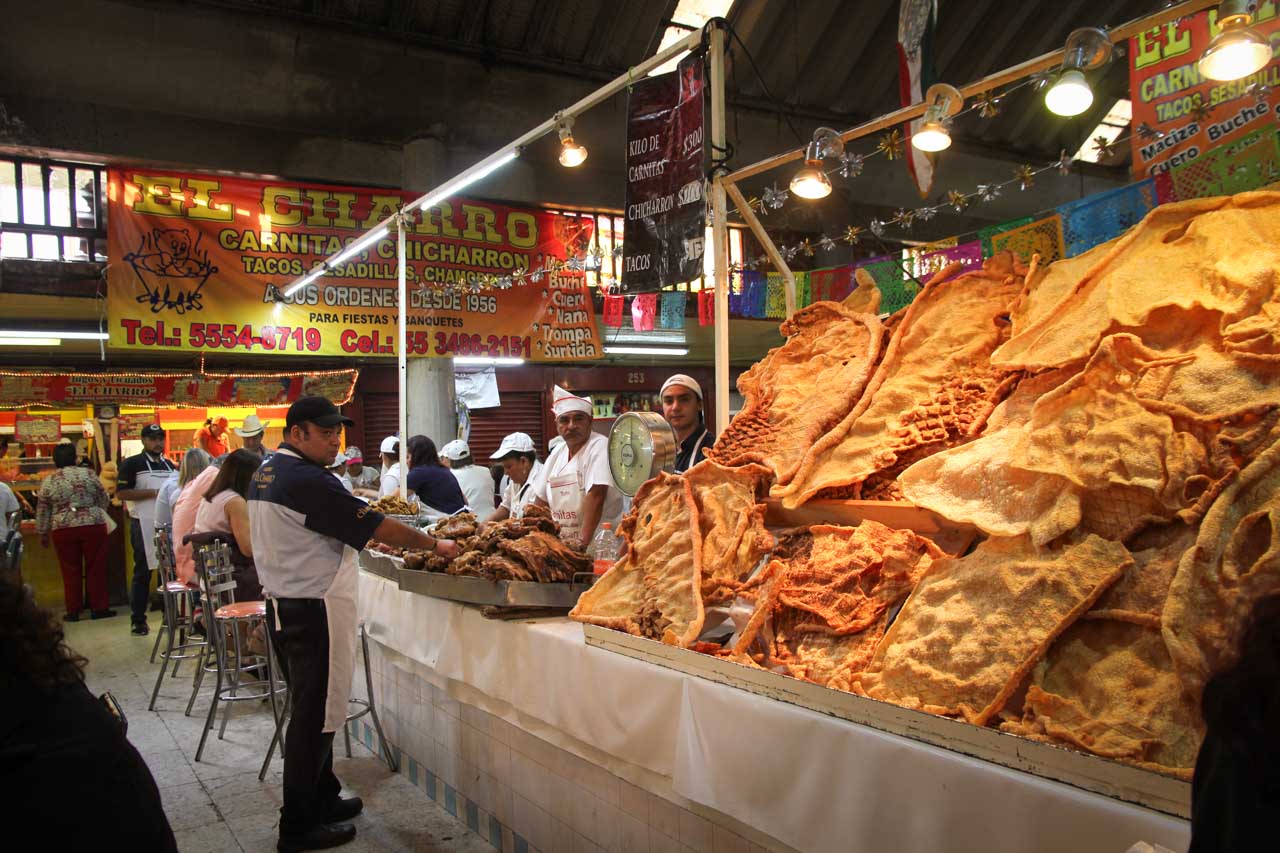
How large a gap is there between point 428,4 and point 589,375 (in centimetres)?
640

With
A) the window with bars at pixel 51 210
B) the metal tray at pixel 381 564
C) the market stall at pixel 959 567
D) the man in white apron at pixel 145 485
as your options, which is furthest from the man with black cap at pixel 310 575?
the man in white apron at pixel 145 485

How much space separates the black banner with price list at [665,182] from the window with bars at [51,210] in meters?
6.47

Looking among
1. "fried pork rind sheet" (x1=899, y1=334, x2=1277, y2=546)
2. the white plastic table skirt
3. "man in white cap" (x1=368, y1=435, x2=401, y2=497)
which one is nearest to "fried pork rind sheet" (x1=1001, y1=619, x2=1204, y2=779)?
the white plastic table skirt

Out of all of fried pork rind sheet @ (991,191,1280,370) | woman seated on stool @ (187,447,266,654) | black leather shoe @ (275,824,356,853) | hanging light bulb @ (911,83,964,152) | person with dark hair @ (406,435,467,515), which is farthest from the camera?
person with dark hair @ (406,435,467,515)

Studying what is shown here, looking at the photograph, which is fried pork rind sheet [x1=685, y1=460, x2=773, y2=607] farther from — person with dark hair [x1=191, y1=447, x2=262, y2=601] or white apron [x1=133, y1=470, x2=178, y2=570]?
white apron [x1=133, y1=470, x2=178, y2=570]

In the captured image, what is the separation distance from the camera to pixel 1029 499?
84.1 inches

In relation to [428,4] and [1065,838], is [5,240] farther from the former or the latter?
[1065,838]

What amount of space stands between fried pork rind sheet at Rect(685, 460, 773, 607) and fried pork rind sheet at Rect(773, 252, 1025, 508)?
0.47 ft

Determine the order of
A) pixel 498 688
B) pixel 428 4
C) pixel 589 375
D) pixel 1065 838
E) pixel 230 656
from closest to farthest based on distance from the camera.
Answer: pixel 1065 838
pixel 498 688
pixel 230 656
pixel 428 4
pixel 589 375

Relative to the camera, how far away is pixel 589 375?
45.4ft

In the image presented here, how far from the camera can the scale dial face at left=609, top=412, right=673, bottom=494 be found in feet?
12.1

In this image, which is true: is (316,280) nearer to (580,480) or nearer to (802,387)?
(580,480)

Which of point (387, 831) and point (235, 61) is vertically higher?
point (235, 61)

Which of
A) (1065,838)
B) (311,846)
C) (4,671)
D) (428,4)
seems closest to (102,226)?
(428,4)
